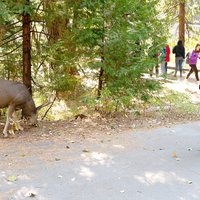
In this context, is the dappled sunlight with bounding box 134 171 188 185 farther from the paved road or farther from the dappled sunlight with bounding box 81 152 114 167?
the dappled sunlight with bounding box 81 152 114 167

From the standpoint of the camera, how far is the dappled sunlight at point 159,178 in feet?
21.0

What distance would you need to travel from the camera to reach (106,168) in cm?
697

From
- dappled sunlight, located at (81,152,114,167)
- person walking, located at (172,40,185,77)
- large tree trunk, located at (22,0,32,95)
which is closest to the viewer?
dappled sunlight, located at (81,152,114,167)

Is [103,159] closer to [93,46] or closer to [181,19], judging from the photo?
[93,46]

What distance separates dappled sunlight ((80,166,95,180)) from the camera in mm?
6539

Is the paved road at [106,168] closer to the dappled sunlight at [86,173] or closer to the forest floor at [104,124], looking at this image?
the dappled sunlight at [86,173]

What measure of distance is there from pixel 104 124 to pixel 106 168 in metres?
3.41

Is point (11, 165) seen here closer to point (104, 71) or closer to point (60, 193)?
point (60, 193)

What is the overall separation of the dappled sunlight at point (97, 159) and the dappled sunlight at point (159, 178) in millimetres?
834

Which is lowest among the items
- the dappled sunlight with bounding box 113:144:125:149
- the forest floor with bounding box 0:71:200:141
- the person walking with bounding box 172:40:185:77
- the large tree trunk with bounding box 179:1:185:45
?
the dappled sunlight with bounding box 113:144:125:149

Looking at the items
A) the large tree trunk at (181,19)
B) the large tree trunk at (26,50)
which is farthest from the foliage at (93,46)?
the large tree trunk at (181,19)

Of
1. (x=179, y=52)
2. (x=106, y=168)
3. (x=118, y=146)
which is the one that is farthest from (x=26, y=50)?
(x=179, y=52)

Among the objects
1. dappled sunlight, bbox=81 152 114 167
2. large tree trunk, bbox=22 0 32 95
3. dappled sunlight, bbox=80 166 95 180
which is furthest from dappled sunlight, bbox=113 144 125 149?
large tree trunk, bbox=22 0 32 95

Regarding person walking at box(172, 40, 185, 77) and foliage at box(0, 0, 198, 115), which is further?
person walking at box(172, 40, 185, 77)
